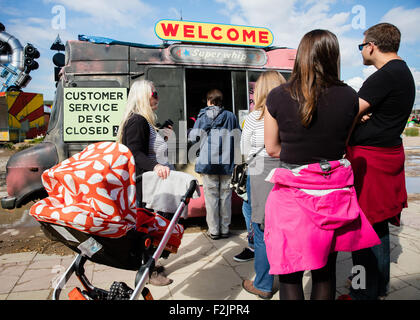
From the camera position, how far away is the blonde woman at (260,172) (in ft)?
8.23

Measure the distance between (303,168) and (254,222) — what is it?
1137mm

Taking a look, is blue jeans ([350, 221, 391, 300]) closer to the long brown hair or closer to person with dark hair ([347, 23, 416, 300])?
person with dark hair ([347, 23, 416, 300])

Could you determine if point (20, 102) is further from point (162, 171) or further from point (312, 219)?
point (312, 219)

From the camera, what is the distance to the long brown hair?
1598 millimetres

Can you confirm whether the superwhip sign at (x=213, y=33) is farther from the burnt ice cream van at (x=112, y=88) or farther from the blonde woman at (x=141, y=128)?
the blonde woman at (x=141, y=128)

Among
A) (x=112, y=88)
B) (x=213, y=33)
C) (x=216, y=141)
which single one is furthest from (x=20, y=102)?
(x=216, y=141)

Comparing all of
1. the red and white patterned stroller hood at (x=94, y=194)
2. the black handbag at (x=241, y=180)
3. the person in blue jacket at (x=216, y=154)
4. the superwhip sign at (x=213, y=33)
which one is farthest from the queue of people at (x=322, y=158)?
the superwhip sign at (x=213, y=33)

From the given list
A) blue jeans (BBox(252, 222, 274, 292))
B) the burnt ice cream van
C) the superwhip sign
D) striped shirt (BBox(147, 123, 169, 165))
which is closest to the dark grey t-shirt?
blue jeans (BBox(252, 222, 274, 292))

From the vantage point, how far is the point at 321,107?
1.59 m

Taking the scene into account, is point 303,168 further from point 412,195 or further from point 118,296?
point 412,195

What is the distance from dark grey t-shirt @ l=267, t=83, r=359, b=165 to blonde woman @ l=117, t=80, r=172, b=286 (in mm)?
1247

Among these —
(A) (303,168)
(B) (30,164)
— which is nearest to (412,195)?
(A) (303,168)

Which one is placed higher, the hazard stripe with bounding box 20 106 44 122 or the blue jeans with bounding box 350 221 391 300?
the hazard stripe with bounding box 20 106 44 122

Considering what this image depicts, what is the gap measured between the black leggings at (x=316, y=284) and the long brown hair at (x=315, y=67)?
82 cm
